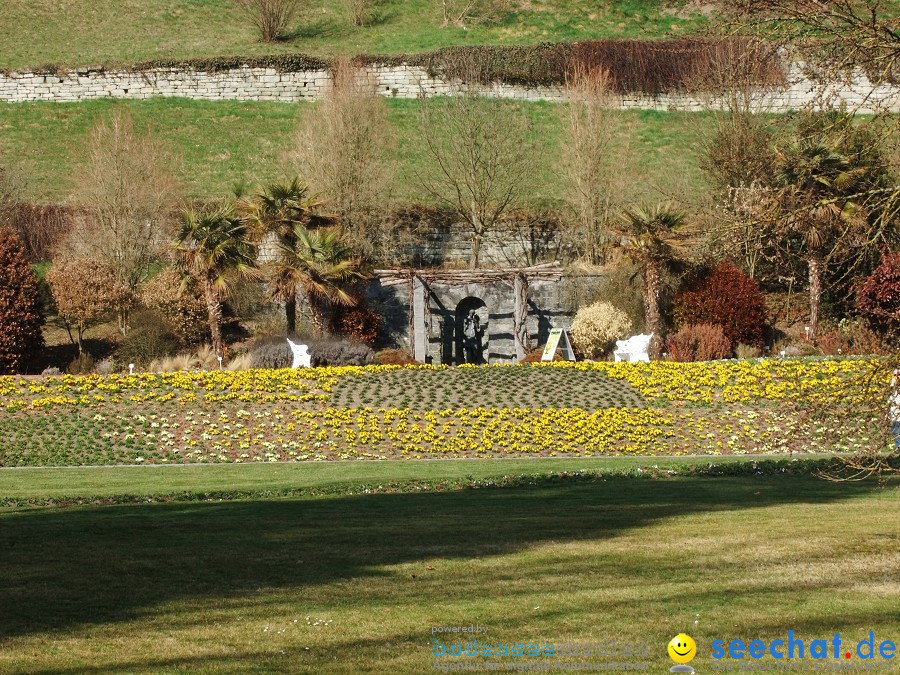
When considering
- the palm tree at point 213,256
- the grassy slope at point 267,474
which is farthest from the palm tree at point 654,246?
the grassy slope at point 267,474

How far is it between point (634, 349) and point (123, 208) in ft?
65.3

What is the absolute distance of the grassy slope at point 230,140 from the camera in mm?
45219

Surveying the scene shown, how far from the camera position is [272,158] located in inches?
1908

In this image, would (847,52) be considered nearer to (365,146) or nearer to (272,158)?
(365,146)

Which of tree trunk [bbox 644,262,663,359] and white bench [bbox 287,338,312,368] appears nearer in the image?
white bench [bbox 287,338,312,368]

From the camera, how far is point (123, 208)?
123 feet

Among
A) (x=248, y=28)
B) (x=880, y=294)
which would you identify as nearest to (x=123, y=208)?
→ (x=880, y=294)

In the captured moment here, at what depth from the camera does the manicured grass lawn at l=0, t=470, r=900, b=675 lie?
6543mm

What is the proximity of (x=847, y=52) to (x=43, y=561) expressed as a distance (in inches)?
323

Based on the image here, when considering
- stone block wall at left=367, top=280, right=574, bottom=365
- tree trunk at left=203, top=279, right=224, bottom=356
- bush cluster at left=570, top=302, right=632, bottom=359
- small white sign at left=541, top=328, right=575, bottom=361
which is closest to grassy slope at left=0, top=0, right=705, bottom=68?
stone block wall at left=367, top=280, right=574, bottom=365

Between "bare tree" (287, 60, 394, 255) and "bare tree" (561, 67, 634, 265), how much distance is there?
772cm

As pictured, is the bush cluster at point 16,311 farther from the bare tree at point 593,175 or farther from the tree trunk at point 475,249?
the bare tree at point 593,175

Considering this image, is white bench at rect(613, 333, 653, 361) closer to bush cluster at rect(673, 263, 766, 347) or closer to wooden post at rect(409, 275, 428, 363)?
Answer: bush cluster at rect(673, 263, 766, 347)

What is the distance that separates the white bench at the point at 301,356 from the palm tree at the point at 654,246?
35.5 ft
